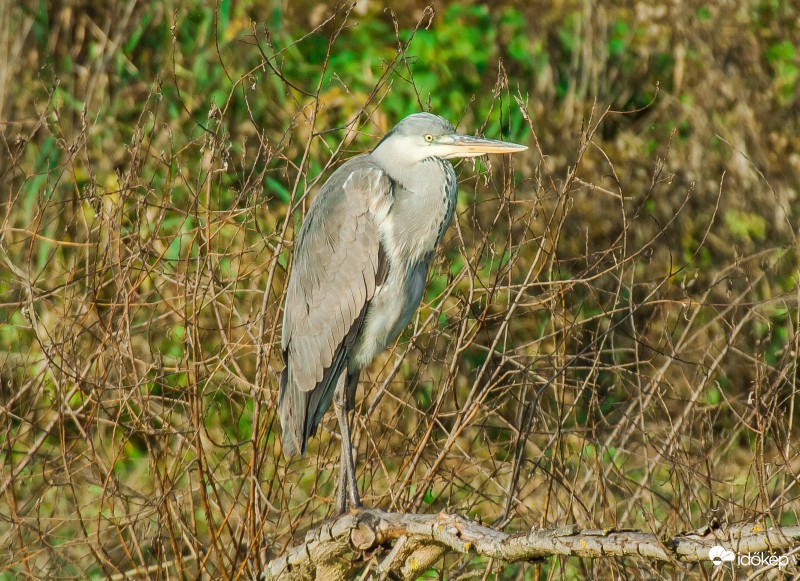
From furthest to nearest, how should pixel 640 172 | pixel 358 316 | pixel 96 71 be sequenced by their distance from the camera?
pixel 640 172, pixel 96 71, pixel 358 316

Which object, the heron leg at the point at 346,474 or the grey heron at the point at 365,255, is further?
the grey heron at the point at 365,255

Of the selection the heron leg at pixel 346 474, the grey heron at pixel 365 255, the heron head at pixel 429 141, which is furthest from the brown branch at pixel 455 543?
the heron head at pixel 429 141

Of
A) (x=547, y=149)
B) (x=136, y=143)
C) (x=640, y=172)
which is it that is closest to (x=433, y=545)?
(x=136, y=143)

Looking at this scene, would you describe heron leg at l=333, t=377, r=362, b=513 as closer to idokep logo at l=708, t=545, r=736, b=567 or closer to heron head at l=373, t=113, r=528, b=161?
heron head at l=373, t=113, r=528, b=161

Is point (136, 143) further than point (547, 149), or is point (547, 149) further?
point (547, 149)

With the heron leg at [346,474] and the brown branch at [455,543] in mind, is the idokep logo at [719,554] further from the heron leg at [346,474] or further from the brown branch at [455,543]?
the heron leg at [346,474]

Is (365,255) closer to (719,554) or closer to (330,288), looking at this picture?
(330,288)

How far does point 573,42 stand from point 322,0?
4.86 feet

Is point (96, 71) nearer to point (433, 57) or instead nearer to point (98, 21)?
point (98, 21)

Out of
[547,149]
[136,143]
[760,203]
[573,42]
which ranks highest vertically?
[136,143]

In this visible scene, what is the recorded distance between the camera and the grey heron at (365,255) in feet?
11.2

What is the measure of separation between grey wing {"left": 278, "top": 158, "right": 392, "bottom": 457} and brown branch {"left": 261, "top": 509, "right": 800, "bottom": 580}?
0.49 meters

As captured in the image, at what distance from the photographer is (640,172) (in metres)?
6.35

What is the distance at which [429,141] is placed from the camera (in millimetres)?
3420
